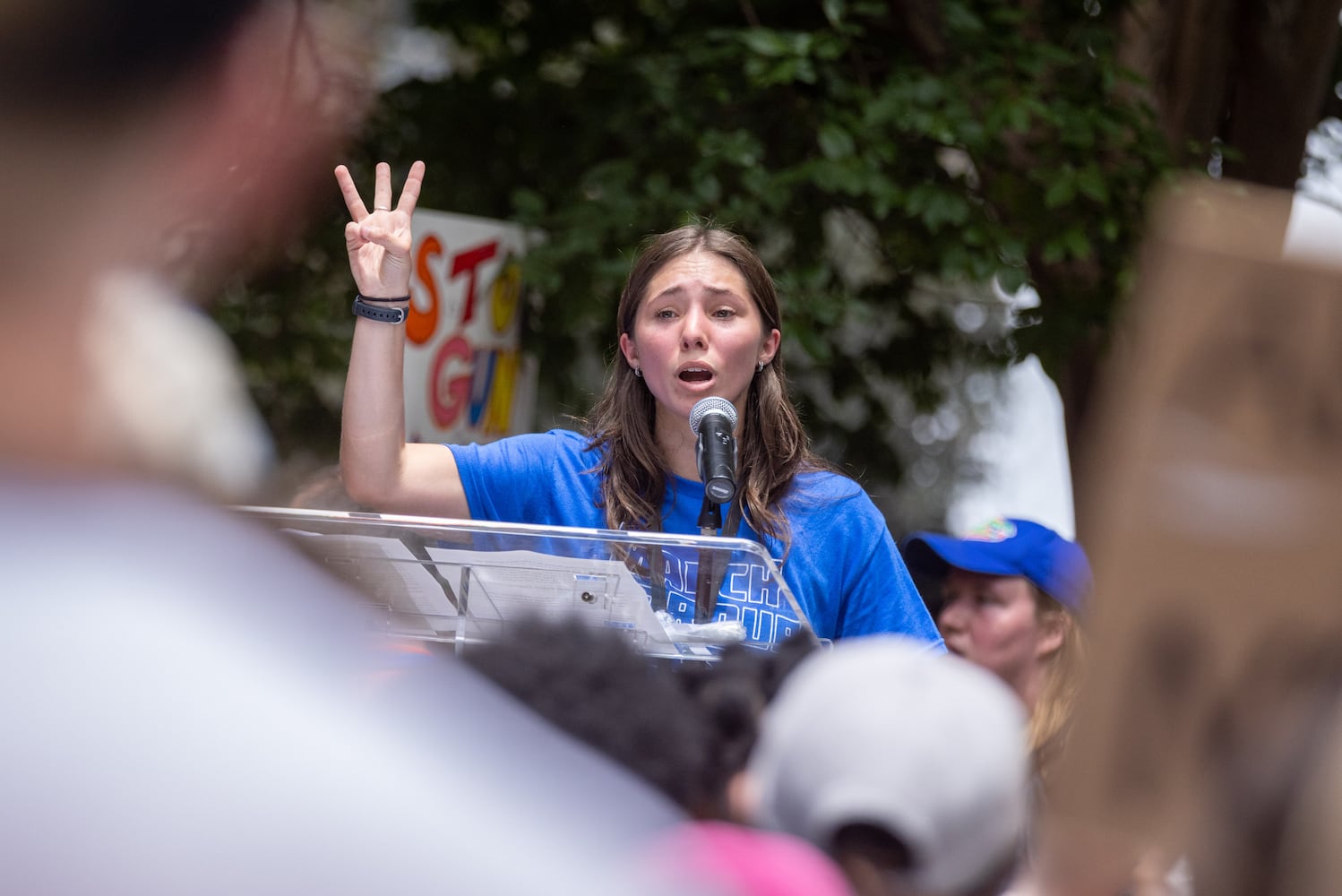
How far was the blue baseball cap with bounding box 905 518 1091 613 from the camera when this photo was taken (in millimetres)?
3650

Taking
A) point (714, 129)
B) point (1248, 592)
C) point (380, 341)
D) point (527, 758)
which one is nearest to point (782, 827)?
point (527, 758)

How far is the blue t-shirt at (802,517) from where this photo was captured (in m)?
2.53

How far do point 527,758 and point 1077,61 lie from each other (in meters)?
4.84

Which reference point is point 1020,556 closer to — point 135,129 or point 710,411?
point 710,411

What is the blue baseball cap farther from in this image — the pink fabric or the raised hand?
the pink fabric

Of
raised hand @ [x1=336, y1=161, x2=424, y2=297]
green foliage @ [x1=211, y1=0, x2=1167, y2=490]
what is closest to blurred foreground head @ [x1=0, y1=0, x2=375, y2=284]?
raised hand @ [x1=336, y1=161, x2=424, y2=297]

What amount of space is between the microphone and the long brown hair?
0.14m

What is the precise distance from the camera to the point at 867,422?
7.39 m

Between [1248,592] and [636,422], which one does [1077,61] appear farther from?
[1248,592]

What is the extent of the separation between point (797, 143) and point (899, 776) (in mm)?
4840

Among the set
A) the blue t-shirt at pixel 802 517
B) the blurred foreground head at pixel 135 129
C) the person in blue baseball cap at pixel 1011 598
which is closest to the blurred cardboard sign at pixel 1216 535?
the blurred foreground head at pixel 135 129

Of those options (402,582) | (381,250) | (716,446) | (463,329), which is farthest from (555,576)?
(463,329)

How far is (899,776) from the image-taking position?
0.88 m

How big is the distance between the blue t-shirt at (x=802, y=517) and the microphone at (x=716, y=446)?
165 millimetres
